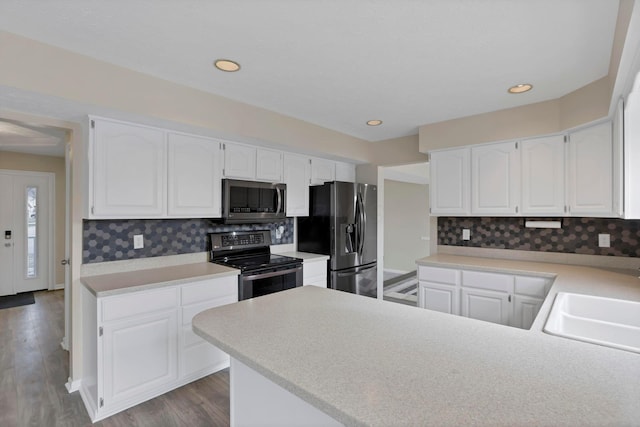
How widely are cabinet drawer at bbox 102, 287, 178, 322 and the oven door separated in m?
0.57

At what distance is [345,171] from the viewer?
439 cm

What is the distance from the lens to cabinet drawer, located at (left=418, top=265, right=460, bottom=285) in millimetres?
3025

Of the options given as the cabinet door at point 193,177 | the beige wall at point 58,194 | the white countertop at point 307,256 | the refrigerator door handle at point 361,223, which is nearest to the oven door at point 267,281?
the white countertop at point 307,256

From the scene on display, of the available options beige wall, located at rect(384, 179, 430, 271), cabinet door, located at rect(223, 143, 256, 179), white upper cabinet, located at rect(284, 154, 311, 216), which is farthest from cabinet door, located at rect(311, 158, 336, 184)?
beige wall, located at rect(384, 179, 430, 271)

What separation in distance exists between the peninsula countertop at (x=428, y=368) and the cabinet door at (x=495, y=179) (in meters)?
2.11

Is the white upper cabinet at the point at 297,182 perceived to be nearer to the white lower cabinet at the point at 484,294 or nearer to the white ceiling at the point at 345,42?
the white ceiling at the point at 345,42

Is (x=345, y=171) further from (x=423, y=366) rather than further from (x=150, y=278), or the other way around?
(x=423, y=366)

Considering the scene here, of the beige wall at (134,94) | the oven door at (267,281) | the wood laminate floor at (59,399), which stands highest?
the beige wall at (134,94)

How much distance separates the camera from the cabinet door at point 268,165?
330 centimetres

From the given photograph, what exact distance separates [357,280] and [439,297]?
1.06m

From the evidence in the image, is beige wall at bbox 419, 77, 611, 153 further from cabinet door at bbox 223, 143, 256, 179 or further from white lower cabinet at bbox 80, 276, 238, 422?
white lower cabinet at bbox 80, 276, 238, 422

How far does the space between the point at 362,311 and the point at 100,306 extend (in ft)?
5.70

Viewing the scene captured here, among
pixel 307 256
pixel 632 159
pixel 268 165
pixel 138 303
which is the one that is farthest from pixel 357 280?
pixel 632 159

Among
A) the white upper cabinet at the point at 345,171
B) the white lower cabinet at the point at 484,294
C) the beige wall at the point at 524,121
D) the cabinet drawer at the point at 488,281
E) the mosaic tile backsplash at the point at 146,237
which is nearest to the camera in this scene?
the beige wall at the point at 524,121
